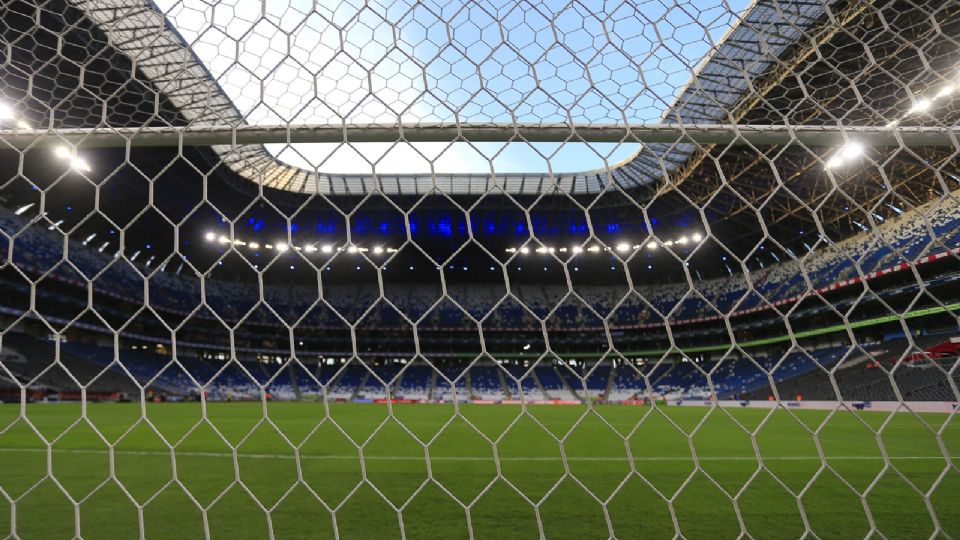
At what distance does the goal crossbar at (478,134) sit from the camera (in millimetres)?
1485

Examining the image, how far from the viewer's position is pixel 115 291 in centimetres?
2223

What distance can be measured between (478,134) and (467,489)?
203 cm

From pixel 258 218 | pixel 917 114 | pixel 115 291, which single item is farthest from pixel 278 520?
pixel 115 291

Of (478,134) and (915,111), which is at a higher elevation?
(915,111)

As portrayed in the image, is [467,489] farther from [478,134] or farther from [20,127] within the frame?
[20,127]

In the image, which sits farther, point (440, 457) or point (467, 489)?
point (440, 457)

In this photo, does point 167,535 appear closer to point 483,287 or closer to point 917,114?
point 917,114

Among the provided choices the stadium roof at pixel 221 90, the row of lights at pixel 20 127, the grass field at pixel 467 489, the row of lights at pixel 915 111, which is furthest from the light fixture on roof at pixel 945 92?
the row of lights at pixel 20 127

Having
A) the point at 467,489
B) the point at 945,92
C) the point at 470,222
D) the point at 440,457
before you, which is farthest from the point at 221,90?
the point at 440,457

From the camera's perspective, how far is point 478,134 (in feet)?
4.99

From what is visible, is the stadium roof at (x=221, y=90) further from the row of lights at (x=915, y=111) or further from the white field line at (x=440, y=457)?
the white field line at (x=440, y=457)

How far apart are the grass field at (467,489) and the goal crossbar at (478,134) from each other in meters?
0.84

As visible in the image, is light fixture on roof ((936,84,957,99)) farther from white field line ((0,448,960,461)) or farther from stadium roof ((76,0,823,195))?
white field line ((0,448,960,461))

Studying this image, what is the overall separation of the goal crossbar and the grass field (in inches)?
33.3
